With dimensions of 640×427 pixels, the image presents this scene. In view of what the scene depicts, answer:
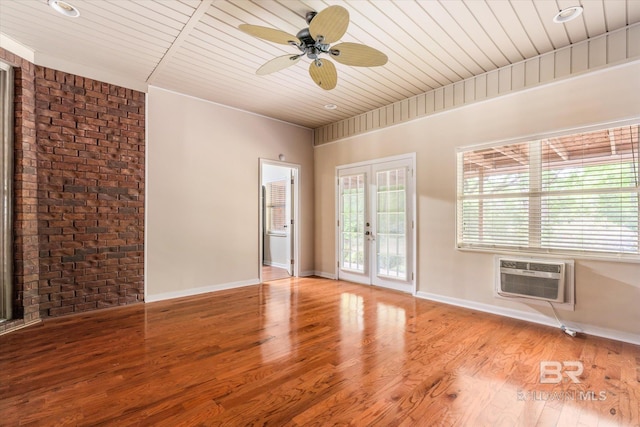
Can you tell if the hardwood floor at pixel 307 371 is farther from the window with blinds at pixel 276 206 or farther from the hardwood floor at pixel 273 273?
the window with blinds at pixel 276 206

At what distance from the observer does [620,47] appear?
2930mm

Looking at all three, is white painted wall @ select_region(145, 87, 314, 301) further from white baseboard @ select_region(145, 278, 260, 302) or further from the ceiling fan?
the ceiling fan

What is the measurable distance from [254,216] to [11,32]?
3.53 metres

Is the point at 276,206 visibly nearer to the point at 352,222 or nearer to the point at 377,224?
the point at 352,222

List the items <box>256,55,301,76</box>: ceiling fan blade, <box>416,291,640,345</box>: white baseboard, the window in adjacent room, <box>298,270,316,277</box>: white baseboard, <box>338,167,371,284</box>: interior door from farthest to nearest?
1. <box>298,270,316,277</box>: white baseboard
2. <box>338,167,371,284</box>: interior door
3. the window in adjacent room
4. <box>416,291,640,345</box>: white baseboard
5. <box>256,55,301,76</box>: ceiling fan blade

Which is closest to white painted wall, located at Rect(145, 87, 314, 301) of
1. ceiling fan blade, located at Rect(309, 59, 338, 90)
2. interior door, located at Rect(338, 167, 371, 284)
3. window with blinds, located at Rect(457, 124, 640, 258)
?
interior door, located at Rect(338, 167, 371, 284)

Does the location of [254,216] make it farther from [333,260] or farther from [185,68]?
[185,68]

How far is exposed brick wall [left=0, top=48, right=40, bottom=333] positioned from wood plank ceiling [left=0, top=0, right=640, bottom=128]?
1.45 feet

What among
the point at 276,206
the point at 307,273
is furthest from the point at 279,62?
the point at 276,206

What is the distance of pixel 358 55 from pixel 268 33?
0.79 m

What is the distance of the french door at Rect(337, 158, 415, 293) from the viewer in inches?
186

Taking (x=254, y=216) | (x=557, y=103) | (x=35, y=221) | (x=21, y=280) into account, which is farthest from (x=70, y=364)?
(x=557, y=103)

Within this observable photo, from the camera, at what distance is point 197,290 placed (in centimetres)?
462

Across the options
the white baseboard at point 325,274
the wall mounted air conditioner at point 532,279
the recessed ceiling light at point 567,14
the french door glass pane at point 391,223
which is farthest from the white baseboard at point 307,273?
the recessed ceiling light at point 567,14
